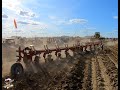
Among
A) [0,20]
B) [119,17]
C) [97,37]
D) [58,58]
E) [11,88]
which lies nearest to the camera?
[0,20]

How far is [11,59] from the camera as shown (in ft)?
45.2

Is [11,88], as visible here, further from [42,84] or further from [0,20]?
[0,20]

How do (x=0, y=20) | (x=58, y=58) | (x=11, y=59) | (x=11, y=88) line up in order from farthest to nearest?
(x=58, y=58)
(x=11, y=59)
(x=11, y=88)
(x=0, y=20)

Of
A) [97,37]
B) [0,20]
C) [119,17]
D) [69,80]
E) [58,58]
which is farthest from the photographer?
[97,37]

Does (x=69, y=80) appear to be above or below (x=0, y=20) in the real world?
below

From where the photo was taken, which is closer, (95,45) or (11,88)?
(11,88)

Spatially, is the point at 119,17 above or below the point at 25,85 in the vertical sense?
above

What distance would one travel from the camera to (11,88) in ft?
28.5

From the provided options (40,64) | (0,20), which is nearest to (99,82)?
(40,64)

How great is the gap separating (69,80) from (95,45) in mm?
19956

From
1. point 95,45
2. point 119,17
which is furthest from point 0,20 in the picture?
point 95,45

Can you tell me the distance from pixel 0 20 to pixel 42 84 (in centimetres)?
462

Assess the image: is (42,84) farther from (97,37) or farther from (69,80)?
(97,37)

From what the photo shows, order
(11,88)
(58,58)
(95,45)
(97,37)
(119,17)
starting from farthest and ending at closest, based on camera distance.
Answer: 1. (97,37)
2. (95,45)
3. (58,58)
4. (11,88)
5. (119,17)
